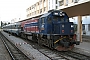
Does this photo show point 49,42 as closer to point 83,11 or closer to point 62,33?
point 62,33

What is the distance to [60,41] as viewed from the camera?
510 inches

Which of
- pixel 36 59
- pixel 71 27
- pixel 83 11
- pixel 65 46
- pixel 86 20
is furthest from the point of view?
pixel 86 20

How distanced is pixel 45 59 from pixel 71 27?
166 inches

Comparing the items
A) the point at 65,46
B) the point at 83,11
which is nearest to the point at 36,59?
the point at 65,46

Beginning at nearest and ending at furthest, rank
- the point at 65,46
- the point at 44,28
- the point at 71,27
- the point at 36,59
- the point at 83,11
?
1. the point at 36,59
2. the point at 65,46
3. the point at 71,27
4. the point at 44,28
5. the point at 83,11

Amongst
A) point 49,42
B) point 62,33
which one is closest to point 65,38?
point 62,33

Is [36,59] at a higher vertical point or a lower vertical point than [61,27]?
lower

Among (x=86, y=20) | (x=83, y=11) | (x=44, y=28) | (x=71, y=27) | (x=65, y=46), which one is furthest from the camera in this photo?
(x=86, y=20)

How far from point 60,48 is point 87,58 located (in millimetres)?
2854

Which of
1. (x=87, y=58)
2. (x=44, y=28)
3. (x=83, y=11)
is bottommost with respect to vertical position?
(x=87, y=58)

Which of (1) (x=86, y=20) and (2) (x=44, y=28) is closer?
(2) (x=44, y=28)

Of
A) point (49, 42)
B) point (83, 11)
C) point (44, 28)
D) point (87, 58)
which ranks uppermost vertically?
point (83, 11)

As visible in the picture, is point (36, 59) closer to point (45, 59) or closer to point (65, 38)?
point (45, 59)

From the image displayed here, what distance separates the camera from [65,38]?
13.3m
